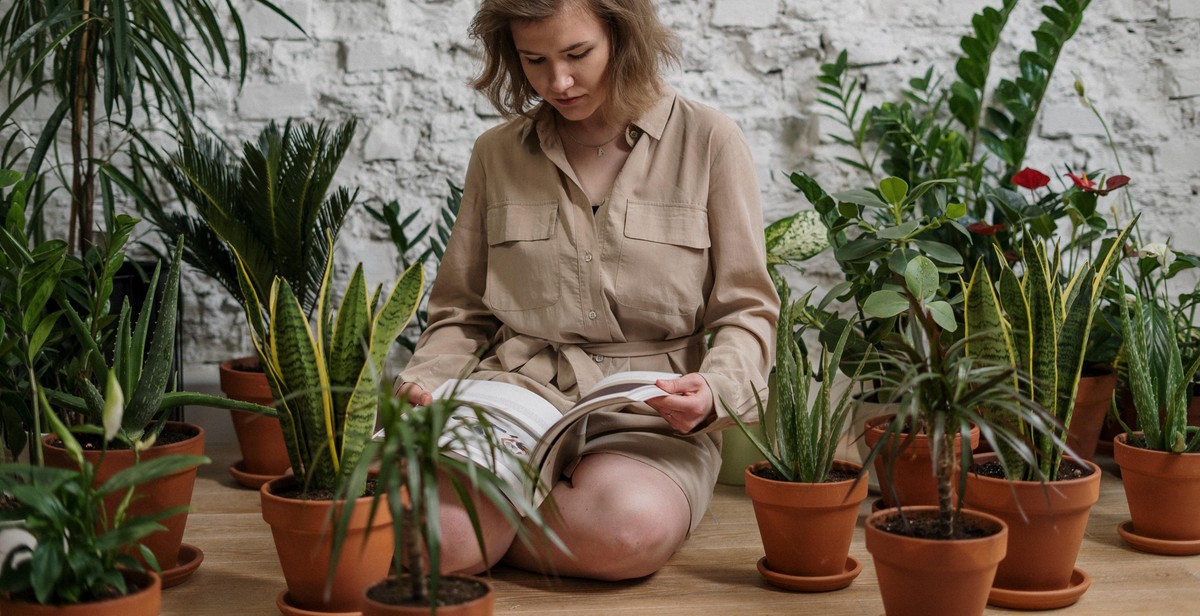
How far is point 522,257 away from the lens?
233cm

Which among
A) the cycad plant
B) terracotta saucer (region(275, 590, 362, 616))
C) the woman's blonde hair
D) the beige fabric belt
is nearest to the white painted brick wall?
the cycad plant

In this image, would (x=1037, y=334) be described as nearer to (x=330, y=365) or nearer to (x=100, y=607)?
(x=330, y=365)

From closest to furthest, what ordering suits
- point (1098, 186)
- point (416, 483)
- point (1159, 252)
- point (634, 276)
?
1. point (416, 483)
2. point (634, 276)
3. point (1159, 252)
4. point (1098, 186)

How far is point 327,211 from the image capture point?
3008mm

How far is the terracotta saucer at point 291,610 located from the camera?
184 centimetres

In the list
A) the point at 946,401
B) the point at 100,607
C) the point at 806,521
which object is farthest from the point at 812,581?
the point at 100,607

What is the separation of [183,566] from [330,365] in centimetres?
59

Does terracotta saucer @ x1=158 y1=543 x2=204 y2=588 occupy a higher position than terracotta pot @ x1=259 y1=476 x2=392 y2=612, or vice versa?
terracotta pot @ x1=259 y1=476 x2=392 y2=612

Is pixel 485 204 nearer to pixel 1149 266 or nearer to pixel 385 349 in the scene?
pixel 385 349

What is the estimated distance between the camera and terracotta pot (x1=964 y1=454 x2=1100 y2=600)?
1859 mm

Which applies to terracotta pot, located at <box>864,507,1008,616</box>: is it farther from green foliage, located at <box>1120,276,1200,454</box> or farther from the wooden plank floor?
green foliage, located at <box>1120,276,1200,454</box>

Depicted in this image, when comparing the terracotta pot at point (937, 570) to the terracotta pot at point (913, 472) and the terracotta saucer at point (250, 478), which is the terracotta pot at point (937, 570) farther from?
the terracotta saucer at point (250, 478)

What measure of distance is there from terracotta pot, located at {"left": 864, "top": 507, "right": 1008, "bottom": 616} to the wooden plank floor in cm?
25

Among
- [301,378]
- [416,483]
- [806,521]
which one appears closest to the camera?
[416,483]
